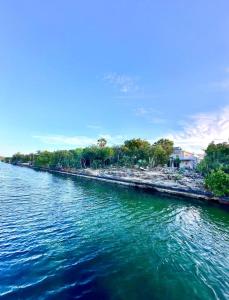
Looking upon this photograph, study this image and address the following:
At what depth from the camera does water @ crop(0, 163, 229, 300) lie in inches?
436

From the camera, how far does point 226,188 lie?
40031mm

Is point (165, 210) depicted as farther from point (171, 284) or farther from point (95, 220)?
point (171, 284)

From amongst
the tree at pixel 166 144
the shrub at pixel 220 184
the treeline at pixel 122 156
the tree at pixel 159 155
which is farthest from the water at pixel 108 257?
the tree at pixel 166 144

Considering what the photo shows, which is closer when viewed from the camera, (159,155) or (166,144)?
(159,155)

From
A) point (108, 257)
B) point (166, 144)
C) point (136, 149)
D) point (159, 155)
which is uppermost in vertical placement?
point (166, 144)

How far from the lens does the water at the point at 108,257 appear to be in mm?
11070

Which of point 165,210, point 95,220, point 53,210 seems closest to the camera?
point 95,220

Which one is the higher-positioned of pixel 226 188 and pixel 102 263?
pixel 226 188

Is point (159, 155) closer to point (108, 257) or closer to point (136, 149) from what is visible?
point (136, 149)

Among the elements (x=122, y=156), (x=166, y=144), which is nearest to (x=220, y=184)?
(x=122, y=156)

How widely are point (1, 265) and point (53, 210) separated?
14750 mm

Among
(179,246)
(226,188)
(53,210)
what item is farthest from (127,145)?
(179,246)

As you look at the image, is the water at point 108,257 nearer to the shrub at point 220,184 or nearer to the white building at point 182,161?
the shrub at point 220,184

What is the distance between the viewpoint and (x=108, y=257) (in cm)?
1491
